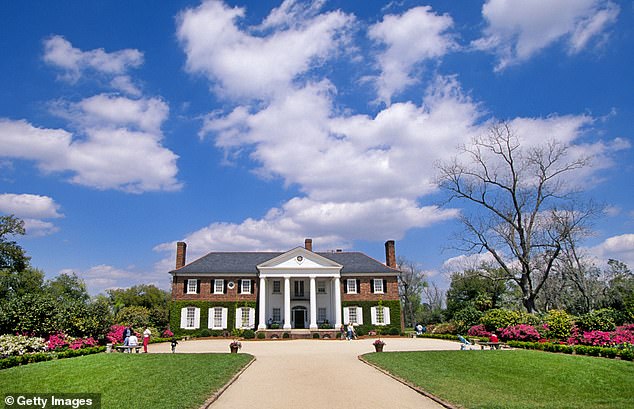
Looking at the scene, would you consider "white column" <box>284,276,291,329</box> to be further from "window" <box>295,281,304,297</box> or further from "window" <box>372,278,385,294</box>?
"window" <box>372,278,385,294</box>

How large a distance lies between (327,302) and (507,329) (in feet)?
61.2

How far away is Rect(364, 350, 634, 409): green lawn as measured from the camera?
9969mm

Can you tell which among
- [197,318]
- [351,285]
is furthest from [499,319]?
[197,318]

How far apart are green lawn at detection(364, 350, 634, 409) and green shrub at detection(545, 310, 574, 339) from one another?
7.84m

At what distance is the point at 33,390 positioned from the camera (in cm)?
1094

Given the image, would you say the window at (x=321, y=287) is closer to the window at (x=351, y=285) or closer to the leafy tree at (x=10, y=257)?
the window at (x=351, y=285)

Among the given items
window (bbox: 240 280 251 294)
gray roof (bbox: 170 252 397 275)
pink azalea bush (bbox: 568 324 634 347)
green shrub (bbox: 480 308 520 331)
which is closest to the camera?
pink azalea bush (bbox: 568 324 634 347)

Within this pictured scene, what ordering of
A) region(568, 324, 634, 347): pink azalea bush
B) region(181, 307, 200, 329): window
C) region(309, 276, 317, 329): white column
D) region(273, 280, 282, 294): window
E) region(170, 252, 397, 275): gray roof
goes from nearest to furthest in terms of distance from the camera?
region(568, 324, 634, 347): pink azalea bush < region(309, 276, 317, 329): white column < region(181, 307, 200, 329): window < region(170, 252, 397, 275): gray roof < region(273, 280, 282, 294): window

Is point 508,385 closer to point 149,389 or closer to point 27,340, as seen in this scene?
point 149,389

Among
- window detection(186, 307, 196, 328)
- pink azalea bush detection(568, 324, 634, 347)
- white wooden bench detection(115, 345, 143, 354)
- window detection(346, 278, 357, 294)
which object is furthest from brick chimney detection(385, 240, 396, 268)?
white wooden bench detection(115, 345, 143, 354)

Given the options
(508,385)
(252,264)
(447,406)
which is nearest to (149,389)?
(447,406)

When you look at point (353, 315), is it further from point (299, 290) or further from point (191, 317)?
point (191, 317)

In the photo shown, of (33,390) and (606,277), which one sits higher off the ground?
(606,277)
